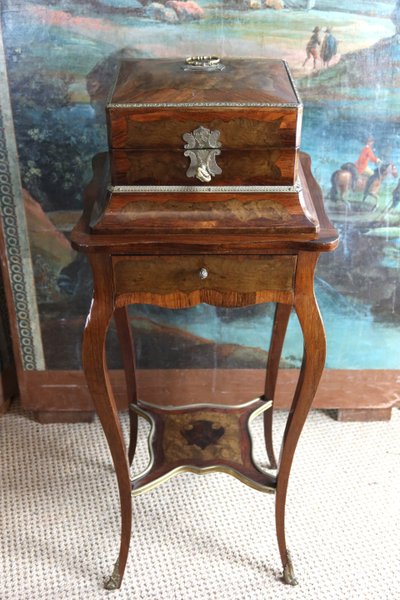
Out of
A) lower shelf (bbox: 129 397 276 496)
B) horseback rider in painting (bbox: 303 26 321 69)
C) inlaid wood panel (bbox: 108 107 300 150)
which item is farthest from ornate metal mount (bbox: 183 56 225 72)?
lower shelf (bbox: 129 397 276 496)

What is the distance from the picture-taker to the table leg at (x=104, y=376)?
1.11 m

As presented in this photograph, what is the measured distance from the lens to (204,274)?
1093 millimetres

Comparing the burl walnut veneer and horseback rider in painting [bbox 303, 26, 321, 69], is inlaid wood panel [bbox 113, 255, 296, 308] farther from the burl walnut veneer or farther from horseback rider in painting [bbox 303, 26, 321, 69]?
horseback rider in painting [bbox 303, 26, 321, 69]

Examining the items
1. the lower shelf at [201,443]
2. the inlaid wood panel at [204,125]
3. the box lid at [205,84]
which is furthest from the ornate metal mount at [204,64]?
the lower shelf at [201,443]

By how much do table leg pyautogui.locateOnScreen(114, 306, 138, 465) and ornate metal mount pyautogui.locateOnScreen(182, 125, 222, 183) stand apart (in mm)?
454

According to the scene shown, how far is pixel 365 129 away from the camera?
1472mm

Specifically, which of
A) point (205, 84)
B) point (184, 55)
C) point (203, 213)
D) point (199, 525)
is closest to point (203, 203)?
point (203, 213)

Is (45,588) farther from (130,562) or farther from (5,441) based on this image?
(5,441)

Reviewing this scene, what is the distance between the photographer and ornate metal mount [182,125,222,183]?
3.45 feet

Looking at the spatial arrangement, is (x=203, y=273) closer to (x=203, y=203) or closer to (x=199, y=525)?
(x=203, y=203)

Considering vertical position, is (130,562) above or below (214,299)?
below

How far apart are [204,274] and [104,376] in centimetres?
26

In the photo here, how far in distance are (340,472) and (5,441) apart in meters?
0.83

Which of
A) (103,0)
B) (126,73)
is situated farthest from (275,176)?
(103,0)
